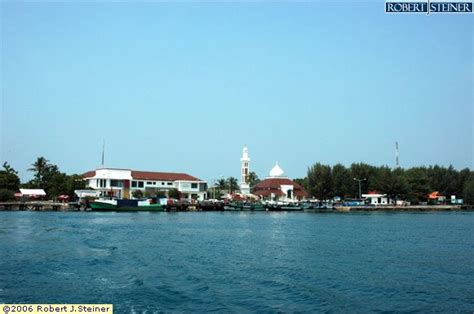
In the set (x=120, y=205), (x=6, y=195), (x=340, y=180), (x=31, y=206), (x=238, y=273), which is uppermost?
(x=340, y=180)

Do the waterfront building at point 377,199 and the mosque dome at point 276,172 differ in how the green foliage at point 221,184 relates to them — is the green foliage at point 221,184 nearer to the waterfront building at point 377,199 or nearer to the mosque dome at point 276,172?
the mosque dome at point 276,172

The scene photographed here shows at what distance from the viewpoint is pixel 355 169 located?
371ft

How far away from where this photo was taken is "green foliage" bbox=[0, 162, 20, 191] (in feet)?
293

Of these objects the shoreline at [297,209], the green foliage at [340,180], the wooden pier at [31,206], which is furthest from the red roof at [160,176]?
the green foliage at [340,180]

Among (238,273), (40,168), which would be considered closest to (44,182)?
(40,168)

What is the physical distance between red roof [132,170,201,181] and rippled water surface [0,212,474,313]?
219 ft

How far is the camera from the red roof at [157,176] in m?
104

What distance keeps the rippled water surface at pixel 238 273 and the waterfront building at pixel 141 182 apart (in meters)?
61.6

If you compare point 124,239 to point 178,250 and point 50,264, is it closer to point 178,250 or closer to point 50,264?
point 178,250

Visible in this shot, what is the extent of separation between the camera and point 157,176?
108438mm

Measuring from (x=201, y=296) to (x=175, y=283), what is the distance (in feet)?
8.08

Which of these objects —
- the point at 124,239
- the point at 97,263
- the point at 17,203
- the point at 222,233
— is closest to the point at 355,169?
the point at 17,203

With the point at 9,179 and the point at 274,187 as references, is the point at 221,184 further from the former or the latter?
the point at 9,179

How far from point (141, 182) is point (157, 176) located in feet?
17.8
